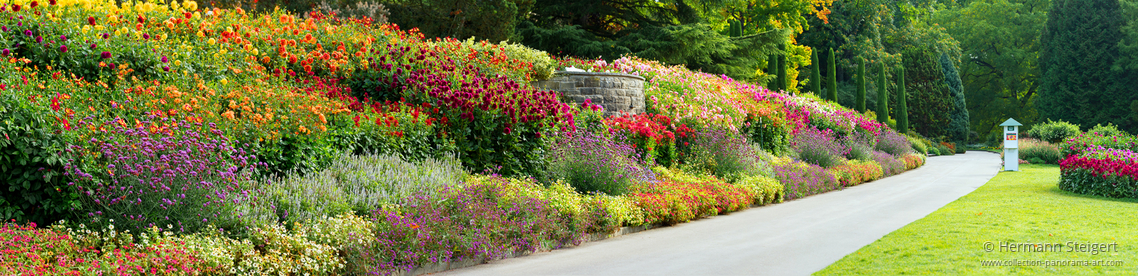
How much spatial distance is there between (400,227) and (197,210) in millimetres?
1440

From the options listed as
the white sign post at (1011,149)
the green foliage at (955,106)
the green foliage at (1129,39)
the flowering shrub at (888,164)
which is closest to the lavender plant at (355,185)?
the flowering shrub at (888,164)

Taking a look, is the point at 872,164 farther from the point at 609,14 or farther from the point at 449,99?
the point at 449,99

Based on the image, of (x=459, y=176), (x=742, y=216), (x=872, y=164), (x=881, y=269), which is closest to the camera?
(x=881, y=269)

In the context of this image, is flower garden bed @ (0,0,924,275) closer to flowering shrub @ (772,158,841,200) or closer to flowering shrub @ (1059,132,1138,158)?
flowering shrub @ (772,158,841,200)

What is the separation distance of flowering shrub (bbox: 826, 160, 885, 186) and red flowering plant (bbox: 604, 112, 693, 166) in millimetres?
3744

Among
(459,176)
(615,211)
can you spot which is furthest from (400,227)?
(615,211)

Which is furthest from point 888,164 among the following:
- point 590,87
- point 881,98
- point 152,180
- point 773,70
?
point 152,180

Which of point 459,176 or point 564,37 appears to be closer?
point 459,176

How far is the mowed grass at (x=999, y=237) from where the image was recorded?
18.3 feet

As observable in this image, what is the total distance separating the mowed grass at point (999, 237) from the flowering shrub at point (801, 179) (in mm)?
2517

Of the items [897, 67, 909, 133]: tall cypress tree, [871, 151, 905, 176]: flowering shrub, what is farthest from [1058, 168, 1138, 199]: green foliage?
[897, 67, 909, 133]: tall cypress tree

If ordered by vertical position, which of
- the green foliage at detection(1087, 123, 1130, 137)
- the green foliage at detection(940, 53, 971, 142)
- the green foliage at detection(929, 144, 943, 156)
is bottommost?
the green foliage at detection(929, 144, 943, 156)

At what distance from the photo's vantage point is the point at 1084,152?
13320mm

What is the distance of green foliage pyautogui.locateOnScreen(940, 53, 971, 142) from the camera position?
135 ft
